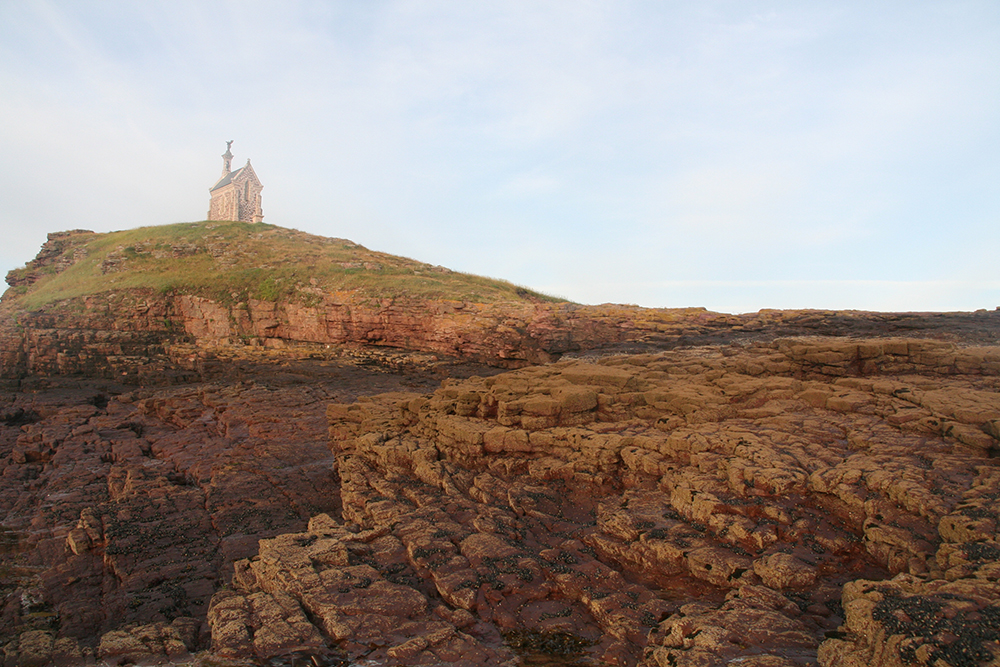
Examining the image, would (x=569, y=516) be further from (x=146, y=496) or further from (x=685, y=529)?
(x=146, y=496)

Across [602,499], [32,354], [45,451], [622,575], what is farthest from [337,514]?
[32,354]

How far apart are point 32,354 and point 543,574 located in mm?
29378

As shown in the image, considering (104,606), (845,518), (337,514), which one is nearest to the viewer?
(845,518)

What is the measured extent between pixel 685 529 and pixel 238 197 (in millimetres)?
54791

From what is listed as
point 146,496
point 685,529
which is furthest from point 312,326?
point 685,529

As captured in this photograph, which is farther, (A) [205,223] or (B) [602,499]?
(A) [205,223]

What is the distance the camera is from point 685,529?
7.95 m

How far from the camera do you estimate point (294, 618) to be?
6957 mm

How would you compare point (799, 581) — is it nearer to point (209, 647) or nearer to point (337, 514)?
point (209, 647)

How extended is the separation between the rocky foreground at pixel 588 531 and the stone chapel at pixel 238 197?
42825 millimetres

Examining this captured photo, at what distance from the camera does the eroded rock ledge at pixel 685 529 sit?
5910 mm

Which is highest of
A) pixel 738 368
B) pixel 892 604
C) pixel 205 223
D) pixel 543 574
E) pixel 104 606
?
pixel 205 223

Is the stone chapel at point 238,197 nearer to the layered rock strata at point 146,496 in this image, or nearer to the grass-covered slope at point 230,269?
the grass-covered slope at point 230,269

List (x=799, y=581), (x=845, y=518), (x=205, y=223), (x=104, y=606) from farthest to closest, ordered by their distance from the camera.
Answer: (x=205, y=223) < (x=104, y=606) < (x=845, y=518) < (x=799, y=581)
